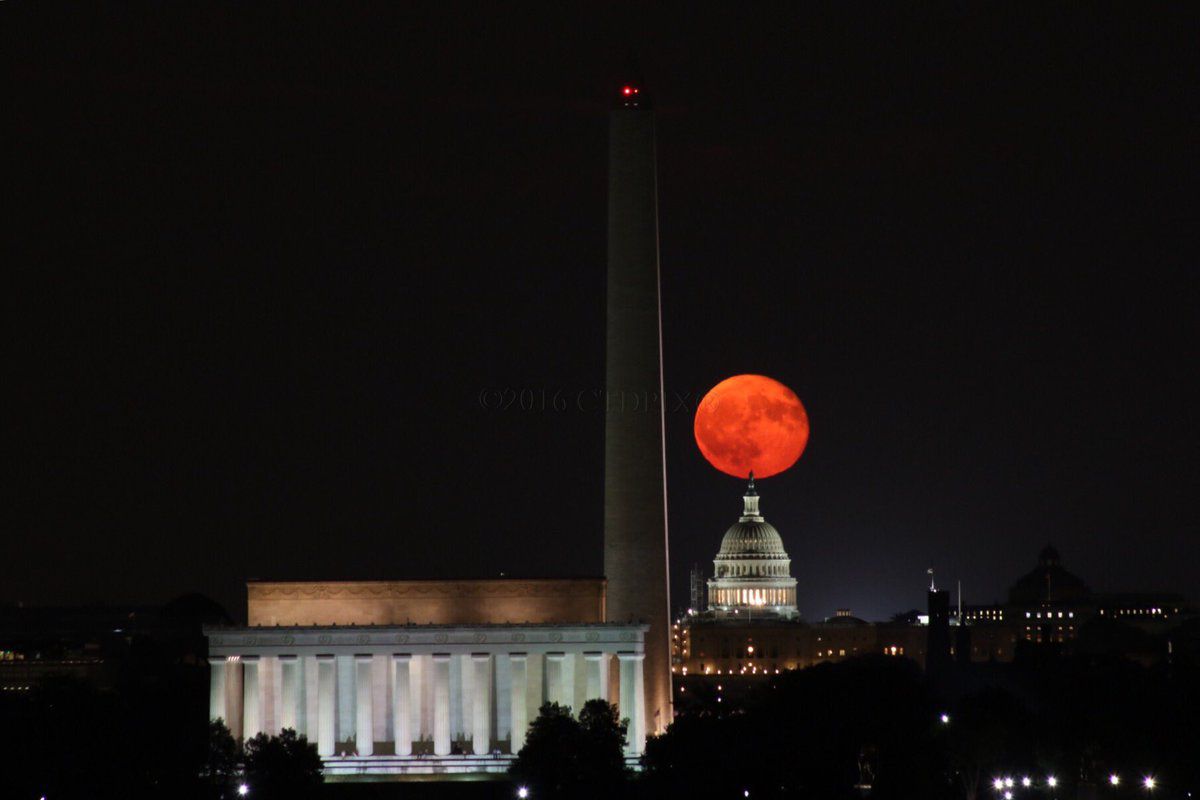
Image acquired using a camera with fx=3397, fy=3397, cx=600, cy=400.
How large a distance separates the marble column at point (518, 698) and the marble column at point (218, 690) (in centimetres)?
1590

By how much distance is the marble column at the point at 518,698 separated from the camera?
18812cm

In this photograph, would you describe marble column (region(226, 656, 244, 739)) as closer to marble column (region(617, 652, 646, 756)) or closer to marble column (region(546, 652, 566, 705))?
marble column (region(546, 652, 566, 705))

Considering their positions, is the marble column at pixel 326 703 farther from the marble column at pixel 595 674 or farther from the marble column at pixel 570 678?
the marble column at pixel 595 674

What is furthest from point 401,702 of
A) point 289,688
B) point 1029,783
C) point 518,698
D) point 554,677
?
point 1029,783

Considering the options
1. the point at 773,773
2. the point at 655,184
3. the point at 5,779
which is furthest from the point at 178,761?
the point at 655,184

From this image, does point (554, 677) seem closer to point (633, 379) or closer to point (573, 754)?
point (633, 379)

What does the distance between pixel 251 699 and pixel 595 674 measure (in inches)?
756

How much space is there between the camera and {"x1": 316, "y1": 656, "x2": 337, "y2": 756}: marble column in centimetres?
18707

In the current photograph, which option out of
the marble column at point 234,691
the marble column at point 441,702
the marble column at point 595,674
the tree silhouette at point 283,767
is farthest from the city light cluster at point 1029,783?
the marble column at point 234,691

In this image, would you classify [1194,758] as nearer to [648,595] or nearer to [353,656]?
[648,595]

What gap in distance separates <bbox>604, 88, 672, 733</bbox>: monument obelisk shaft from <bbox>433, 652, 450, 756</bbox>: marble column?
398 inches

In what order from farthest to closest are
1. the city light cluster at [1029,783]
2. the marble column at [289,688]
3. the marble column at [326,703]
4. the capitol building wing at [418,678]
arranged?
the marble column at [289,688] → the capitol building wing at [418,678] → the marble column at [326,703] → the city light cluster at [1029,783]

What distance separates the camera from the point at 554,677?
191125mm

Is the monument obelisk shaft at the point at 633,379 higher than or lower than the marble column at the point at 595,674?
higher
